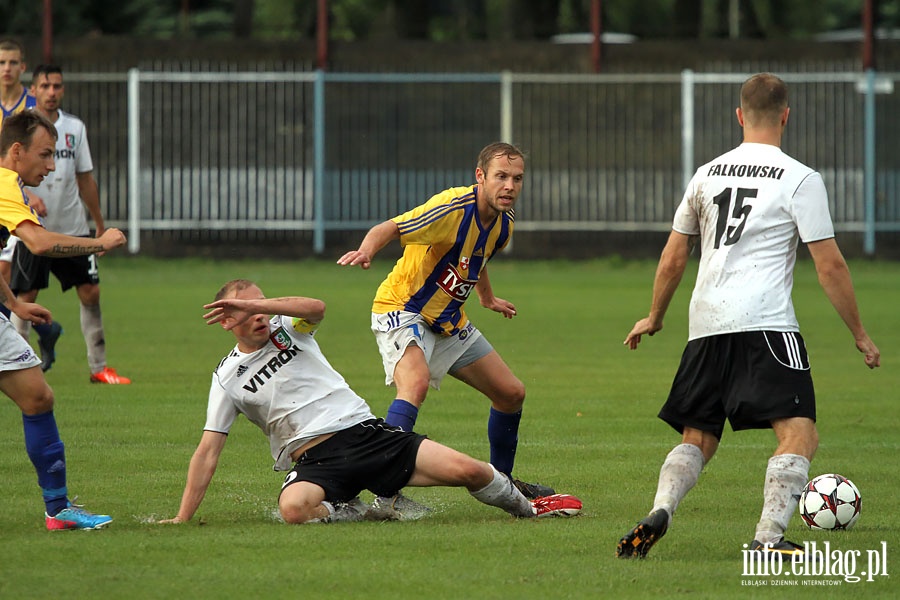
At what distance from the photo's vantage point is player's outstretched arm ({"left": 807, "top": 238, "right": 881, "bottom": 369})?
6137 mm

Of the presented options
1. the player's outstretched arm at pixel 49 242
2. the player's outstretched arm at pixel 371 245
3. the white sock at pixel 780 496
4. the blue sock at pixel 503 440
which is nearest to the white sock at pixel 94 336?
the blue sock at pixel 503 440

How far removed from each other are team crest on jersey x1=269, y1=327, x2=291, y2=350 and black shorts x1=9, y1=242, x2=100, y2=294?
189 inches

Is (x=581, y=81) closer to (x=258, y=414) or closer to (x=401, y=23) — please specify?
(x=401, y=23)

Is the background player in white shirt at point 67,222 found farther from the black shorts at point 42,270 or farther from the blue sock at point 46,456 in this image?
the blue sock at point 46,456

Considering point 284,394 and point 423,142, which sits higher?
point 423,142

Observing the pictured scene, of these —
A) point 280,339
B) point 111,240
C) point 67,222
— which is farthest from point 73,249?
point 67,222

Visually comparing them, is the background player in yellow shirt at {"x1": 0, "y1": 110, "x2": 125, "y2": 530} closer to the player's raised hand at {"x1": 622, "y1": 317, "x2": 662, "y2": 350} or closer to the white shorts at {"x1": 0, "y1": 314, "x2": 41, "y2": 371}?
the white shorts at {"x1": 0, "y1": 314, "x2": 41, "y2": 371}

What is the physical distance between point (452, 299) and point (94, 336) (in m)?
4.72

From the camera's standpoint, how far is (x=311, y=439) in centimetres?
707

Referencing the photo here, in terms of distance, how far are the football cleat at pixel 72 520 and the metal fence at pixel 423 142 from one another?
65.5 feet

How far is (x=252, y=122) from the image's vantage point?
26766 millimetres

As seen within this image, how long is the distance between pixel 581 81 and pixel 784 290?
2104 centimetres

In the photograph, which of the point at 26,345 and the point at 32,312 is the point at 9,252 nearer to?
the point at 32,312

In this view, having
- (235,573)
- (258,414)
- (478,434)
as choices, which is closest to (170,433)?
(478,434)
